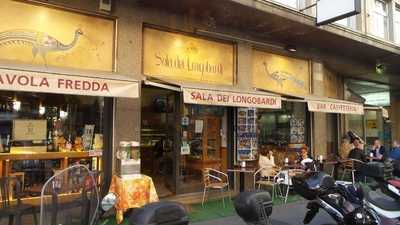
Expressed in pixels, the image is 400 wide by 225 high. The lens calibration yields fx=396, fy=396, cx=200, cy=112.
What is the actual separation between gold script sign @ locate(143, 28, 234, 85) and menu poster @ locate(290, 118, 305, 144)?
3.07m

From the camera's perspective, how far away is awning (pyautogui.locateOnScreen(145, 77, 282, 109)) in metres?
7.70

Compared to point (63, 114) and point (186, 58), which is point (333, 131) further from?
point (63, 114)

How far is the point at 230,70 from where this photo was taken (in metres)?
10.4

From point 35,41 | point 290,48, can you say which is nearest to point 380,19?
point 290,48

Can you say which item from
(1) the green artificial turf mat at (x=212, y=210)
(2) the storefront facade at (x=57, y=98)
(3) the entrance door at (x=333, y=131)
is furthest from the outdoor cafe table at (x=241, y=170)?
(3) the entrance door at (x=333, y=131)

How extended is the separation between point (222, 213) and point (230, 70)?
13.0 ft

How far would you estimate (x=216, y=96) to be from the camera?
26.3 feet

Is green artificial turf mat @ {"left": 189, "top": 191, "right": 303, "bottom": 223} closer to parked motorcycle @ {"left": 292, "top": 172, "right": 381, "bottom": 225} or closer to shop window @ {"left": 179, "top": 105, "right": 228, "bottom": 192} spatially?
shop window @ {"left": 179, "top": 105, "right": 228, "bottom": 192}

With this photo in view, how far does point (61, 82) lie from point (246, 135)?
5749 mm

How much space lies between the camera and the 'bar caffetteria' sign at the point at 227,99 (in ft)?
25.2

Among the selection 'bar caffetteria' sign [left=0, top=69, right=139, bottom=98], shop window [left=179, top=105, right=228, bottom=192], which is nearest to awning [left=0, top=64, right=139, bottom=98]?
'bar caffetteria' sign [left=0, top=69, right=139, bottom=98]

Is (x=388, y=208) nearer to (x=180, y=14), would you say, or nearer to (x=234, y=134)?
(x=234, y=134)

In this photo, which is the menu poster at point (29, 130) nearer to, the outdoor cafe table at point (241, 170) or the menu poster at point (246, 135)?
the outdoor cafe table at point (241, 170)

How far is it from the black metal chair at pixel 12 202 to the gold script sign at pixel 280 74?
657cm
